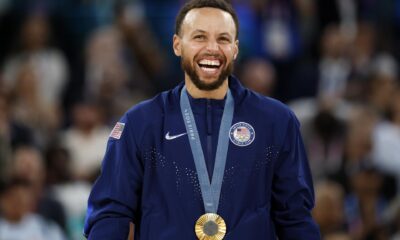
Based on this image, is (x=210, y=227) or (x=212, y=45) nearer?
(x=210, y=227)

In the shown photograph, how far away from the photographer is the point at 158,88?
1138 cm

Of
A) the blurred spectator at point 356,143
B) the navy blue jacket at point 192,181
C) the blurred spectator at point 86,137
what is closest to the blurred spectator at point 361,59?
the blurred spectator at point 356,143

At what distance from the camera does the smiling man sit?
466 cm

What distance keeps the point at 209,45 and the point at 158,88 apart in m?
6.64

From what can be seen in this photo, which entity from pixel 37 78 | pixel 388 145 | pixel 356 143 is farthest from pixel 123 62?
pixel 388 145

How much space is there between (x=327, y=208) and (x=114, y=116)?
9.69 feet

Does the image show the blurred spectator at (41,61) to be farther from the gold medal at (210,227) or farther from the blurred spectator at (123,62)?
the gold medal at (210,227)

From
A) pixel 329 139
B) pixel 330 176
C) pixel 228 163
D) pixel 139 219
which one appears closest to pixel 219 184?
pixel 228 163

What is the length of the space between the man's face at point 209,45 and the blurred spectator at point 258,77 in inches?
241

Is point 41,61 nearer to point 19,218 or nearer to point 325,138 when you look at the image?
point 19,218

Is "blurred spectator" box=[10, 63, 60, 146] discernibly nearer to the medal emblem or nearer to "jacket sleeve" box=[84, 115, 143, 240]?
"jacket sleeve" box=[84, 115, 143, 240]

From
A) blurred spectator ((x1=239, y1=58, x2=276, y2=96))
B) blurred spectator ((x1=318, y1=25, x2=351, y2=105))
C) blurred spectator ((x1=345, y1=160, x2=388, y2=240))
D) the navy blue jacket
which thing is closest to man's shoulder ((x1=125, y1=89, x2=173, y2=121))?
the navy blue jacket

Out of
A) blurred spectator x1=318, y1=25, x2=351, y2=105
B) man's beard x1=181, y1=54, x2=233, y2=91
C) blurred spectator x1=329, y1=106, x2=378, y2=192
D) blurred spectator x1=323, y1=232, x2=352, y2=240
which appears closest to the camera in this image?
man's beard x1=181, y1=54, x2=233, y2=91

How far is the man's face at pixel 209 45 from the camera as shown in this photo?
15.6 ft
